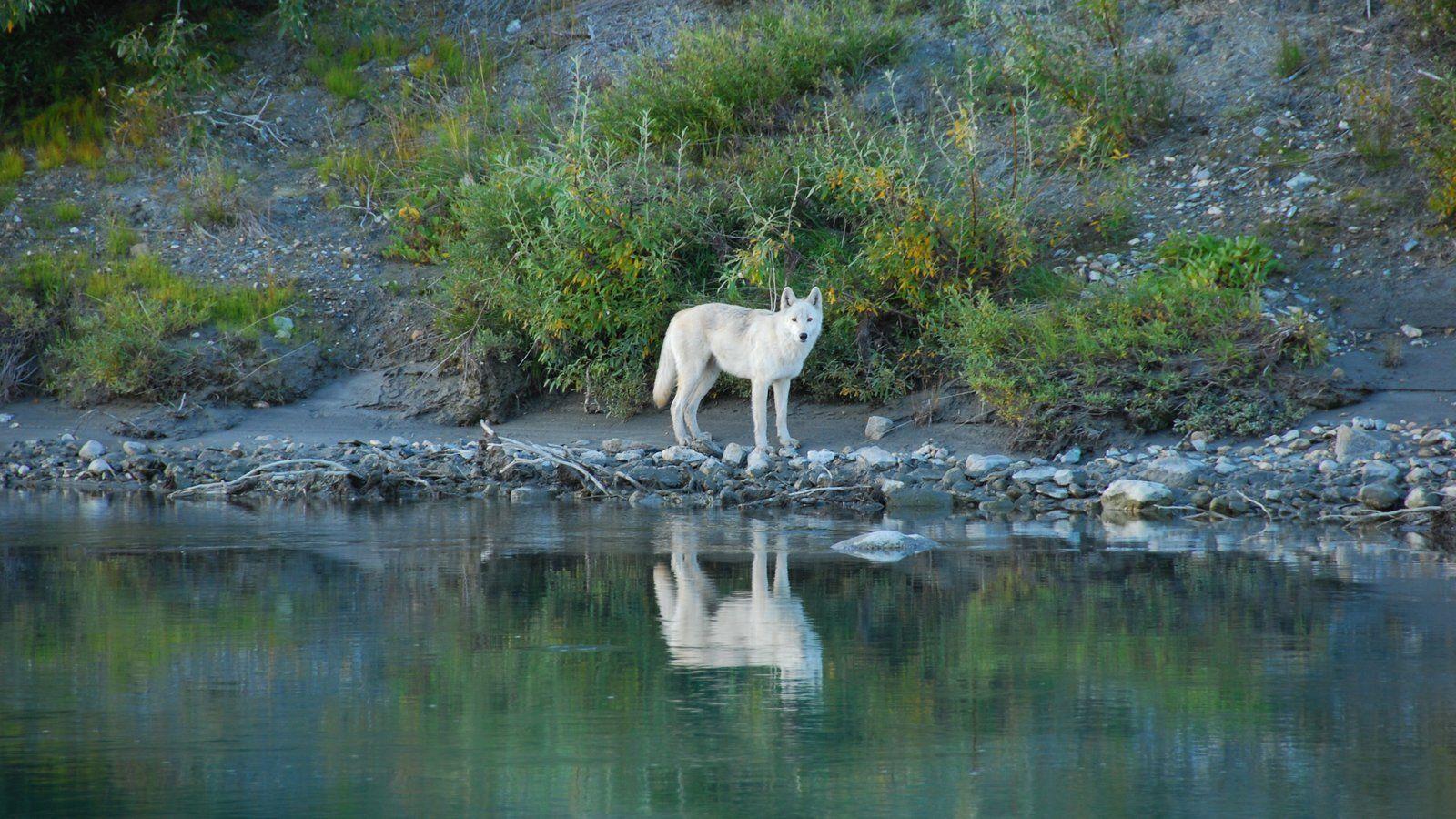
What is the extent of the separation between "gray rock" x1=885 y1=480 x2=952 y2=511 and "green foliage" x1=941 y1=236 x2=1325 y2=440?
156cm

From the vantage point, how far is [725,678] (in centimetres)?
525

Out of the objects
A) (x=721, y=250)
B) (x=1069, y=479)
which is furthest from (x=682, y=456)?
(x=1069, y=479)

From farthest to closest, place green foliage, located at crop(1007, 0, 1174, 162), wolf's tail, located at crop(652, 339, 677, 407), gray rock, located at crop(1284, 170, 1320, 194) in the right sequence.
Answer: green foliage, located at crop(1007, 0, 1174, 162)
gray rock, located at crop(1284, 170, 1320, 194)
wolf's tail, located at crop(652, 339, 677, 407)

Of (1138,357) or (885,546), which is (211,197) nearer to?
(1138,357)

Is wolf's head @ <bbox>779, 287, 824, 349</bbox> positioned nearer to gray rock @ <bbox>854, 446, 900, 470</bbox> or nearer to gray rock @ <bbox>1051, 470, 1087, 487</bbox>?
gray rock @ <bbox>854, 446, 900, 470</bbox>

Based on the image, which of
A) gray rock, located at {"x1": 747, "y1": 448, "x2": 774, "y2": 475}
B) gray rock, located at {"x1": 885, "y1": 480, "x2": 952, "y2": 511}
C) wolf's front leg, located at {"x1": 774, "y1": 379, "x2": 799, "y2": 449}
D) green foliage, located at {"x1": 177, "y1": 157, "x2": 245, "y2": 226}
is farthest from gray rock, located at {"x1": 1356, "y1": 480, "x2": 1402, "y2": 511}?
green foliage, located at {"x1": 177, "y1": 157, "x2": 245, "y2": 226}

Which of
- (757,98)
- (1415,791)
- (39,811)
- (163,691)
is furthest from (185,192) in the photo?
(1415,791)

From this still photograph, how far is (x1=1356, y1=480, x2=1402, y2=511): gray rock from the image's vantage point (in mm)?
9445

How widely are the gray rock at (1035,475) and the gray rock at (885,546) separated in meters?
2.31

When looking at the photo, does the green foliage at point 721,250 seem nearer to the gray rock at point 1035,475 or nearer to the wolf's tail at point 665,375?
the wolf's tail at point 665,375

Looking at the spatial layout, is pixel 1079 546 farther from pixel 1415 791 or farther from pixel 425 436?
pixel 425 436

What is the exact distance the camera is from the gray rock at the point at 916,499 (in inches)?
415

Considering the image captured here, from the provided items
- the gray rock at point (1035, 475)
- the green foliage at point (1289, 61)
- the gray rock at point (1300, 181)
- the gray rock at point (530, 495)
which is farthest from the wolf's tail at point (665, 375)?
the green foliage at point (1289, 61)

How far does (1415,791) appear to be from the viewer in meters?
4.01
